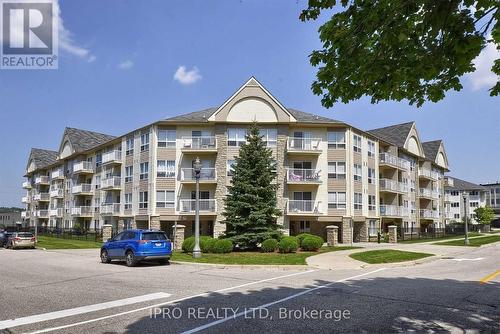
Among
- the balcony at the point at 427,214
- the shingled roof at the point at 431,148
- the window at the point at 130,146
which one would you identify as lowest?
the balcony at the point at 427,214

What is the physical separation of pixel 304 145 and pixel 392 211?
45.5 feet

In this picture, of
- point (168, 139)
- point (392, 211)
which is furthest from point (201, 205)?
point (392, 211)

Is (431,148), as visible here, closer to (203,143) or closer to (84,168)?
(203,143)

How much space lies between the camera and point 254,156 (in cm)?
2831

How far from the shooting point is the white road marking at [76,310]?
781 centimetres

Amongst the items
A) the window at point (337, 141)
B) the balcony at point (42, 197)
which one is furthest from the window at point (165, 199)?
the balcony at point (42, 197)

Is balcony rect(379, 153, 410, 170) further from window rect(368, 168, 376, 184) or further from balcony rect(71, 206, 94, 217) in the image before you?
balcony rect(71, 206, 94, 217)

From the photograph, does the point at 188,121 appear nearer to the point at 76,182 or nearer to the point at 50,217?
the point at 76,182

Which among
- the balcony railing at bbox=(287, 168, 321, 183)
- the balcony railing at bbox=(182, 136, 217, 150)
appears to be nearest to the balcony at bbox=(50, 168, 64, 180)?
the balcony railing at bbox=(182, 136, 217, 150)

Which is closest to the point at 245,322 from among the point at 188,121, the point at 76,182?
the point at 188,121

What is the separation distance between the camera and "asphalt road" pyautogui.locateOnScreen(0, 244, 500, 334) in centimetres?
752

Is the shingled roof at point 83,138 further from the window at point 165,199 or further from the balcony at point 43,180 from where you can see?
the window at point 165,199

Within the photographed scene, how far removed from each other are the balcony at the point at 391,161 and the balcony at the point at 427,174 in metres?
7.28

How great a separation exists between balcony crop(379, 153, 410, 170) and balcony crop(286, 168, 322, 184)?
31.9ft
